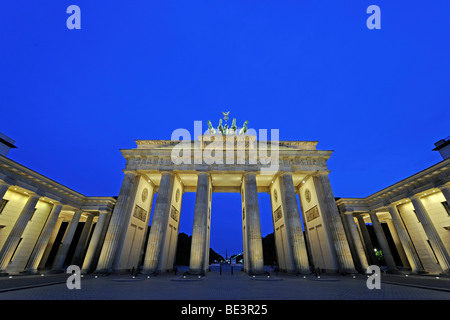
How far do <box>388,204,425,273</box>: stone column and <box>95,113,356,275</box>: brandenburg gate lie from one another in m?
8.85

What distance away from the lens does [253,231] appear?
21078 millimetres

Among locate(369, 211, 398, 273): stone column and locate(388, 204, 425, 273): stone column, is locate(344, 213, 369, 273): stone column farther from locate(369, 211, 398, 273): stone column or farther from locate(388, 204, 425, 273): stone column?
locate(388, 204, 425, 273): stone column

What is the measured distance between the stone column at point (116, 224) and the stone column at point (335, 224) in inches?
947

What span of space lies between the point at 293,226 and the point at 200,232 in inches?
413

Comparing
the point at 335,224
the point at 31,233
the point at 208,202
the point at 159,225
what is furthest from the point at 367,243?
the point at 31,233

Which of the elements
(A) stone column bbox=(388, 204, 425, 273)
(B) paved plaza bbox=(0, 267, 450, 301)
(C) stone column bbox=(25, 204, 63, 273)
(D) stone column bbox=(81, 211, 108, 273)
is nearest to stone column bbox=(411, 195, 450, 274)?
(A) stone column bbox=(388, 204, 425, 273)

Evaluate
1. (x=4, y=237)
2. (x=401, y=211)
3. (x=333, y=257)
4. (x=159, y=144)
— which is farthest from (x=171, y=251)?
(x=401, y=211)

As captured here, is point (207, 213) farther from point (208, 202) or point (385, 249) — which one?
point (385, 249)

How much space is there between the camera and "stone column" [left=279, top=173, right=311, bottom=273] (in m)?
19.7

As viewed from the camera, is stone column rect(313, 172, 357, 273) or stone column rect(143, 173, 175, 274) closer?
stone column rect(143, 173, 175, 274)

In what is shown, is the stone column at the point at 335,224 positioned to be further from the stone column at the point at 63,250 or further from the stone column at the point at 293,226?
the stone column at the point at 63,250

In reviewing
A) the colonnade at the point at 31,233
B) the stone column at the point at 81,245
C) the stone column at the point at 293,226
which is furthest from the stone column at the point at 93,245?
the stone column at the point at 293,226

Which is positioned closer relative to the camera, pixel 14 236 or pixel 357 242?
pixel 14 236
